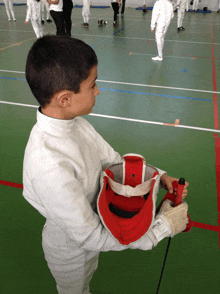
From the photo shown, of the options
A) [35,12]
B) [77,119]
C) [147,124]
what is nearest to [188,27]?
[35,12]

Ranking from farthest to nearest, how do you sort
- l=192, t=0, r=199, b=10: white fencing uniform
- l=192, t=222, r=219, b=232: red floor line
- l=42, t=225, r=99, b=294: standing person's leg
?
l=192, t=0, r=199, b=10: white fencing uniform
l=192, t=222, r=219, b=232: red floor line
l=42, t=225, r=99, b=294: standing person's leg

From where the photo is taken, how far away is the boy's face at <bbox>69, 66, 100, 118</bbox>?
113cm

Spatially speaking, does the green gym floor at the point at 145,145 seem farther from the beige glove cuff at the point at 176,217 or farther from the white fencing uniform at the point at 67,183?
the beige glove cuff at the point at 176,217

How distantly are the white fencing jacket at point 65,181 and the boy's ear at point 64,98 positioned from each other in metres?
0.08

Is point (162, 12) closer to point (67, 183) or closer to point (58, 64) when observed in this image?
point (58, 64)

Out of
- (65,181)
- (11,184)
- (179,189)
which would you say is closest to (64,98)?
(65,181)

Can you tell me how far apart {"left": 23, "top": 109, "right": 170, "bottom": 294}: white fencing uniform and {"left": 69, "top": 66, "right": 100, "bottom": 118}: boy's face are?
8 centimetres

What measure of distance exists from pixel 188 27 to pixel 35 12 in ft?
27.9

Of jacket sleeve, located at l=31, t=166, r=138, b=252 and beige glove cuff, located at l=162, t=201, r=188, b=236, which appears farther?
beige glove cuff, located at l=162, t=201, r=188, b=236

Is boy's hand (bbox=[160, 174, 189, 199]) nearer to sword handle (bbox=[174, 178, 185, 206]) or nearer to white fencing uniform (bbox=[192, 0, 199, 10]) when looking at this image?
sword handle (bbox=[174, 178, 185, 206])

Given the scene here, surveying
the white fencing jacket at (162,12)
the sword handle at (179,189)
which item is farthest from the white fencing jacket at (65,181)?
the white fencing jacket at (162,12)

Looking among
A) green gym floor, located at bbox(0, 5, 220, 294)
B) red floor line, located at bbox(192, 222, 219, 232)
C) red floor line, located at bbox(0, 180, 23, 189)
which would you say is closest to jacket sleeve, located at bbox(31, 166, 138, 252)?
green gym floor, located at bbox(0, 5, 220, 294)

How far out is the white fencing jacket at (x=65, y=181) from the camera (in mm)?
1087

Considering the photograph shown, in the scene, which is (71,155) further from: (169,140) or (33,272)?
(169,140)
